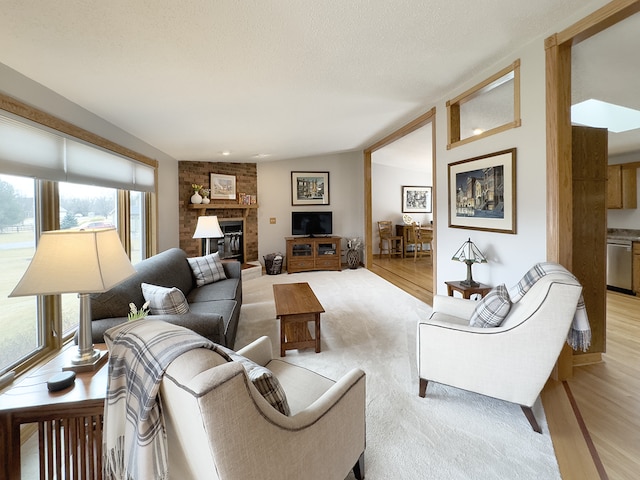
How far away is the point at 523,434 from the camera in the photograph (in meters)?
1.69

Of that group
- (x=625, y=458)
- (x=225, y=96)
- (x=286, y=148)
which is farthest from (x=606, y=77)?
(x=286, y=148)

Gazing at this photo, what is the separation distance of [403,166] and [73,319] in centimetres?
772

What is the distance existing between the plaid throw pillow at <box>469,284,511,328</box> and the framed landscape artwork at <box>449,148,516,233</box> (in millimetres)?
936

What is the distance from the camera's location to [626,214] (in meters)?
4.64

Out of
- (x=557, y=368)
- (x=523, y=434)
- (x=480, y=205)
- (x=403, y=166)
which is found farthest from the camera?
(x=403, y=166)

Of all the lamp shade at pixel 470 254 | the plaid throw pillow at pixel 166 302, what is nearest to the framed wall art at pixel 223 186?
the plaid throw pillow at pixel 166 302

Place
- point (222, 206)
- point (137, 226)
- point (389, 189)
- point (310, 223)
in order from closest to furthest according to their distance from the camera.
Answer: point (137, 226), point (222, 206), point (310, 223), point (389, 189)

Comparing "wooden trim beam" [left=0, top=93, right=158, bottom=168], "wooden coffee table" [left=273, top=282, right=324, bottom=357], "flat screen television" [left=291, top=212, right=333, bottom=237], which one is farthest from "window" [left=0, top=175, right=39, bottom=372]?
"flat screen television" [left=291, top=212, right=333, bottom=237]

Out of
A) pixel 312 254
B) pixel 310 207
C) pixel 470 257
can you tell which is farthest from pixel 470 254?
pixel 310 207

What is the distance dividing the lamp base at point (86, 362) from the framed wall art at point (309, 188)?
5.61 meters

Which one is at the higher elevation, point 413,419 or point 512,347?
point 512,347

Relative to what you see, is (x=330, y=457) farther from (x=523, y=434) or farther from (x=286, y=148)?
(x=286, y=148)

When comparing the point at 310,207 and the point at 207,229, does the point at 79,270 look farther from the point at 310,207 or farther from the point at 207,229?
the point at 310,207

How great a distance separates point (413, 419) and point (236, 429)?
4.76 feet
